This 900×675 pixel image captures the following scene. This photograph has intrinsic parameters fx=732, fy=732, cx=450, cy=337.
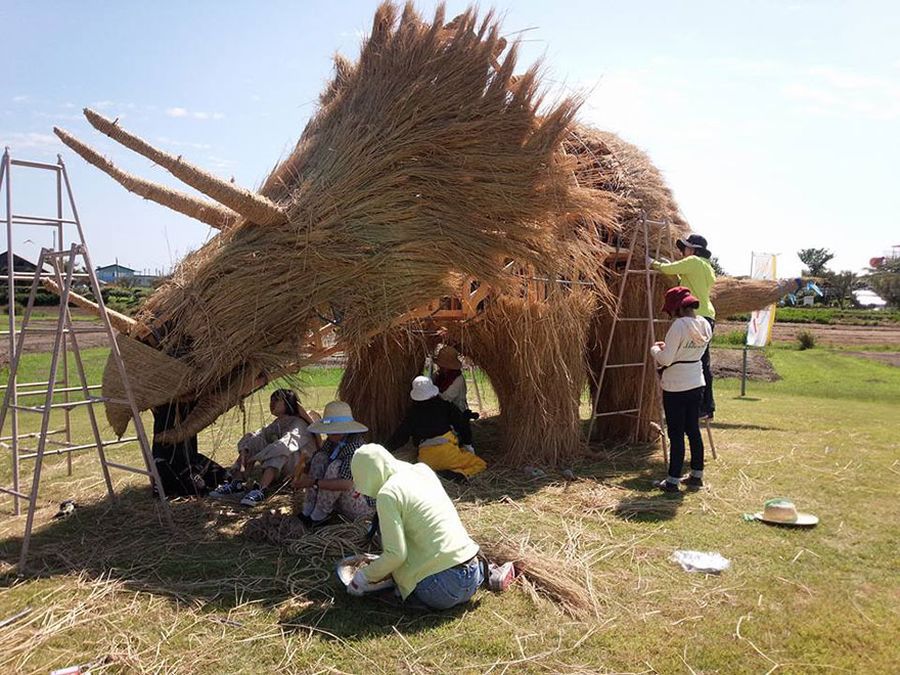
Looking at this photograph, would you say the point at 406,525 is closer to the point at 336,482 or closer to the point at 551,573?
the point at 551,573

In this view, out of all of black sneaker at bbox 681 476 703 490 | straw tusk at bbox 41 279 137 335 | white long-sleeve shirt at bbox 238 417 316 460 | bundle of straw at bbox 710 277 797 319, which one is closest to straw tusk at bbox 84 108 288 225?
straw tusk at bbox 41 279 137 335

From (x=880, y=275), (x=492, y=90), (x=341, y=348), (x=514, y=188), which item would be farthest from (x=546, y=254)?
(x=880, y=275)

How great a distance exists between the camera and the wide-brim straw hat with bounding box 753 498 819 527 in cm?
552

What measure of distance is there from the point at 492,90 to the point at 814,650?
435 centimetres

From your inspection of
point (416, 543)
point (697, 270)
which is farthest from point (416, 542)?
point (697, 270)

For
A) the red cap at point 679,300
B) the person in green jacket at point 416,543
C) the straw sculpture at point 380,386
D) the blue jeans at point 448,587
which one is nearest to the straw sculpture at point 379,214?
the red cap at point 679,300

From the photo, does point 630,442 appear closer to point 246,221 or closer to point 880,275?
point 246,221

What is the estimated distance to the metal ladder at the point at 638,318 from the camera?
7840 millimetres

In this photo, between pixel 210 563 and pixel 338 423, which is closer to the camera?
pixel 210 563

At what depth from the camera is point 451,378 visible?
8125mm

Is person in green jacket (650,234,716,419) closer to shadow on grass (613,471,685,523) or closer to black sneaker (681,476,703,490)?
black sneaker (681,476,703,490)

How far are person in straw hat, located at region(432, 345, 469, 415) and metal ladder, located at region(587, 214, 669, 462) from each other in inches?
58.0

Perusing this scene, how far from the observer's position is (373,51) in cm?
617

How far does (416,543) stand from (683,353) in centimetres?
365
